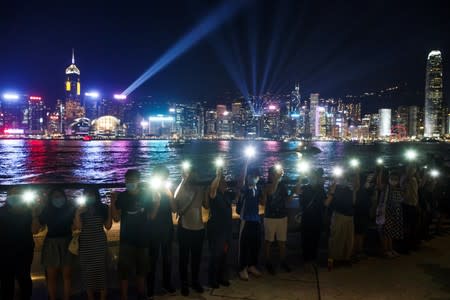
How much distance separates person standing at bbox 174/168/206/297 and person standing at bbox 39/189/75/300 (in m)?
1.51

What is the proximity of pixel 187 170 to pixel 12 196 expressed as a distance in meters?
2.26

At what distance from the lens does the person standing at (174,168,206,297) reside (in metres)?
5.34

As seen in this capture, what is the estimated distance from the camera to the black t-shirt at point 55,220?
471 centimetres

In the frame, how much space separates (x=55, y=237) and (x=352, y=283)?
436cm

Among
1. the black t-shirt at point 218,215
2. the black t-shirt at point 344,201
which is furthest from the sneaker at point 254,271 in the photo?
the black t-shirt at point 344,201

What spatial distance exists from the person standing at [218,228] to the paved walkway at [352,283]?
244 mm

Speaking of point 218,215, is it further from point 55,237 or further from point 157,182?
point 55,237

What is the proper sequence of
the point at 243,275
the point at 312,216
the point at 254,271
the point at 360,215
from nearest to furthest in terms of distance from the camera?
the point at 243,275 → the point at 254,271 → the point at 312,216 → the point at 360,215

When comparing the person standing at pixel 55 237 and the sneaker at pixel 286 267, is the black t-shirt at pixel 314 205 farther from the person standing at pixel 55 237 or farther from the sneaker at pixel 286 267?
the person standing at pixel 55 237

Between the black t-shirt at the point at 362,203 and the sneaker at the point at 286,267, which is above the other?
the black t-shirt at the point at 362,203

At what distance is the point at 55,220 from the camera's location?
471cm

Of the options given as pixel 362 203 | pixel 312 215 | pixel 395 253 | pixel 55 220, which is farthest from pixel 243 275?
pixel 395 253

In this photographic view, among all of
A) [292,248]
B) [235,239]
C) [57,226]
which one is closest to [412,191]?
[292,248]

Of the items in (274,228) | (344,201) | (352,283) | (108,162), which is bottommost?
(108,162)
